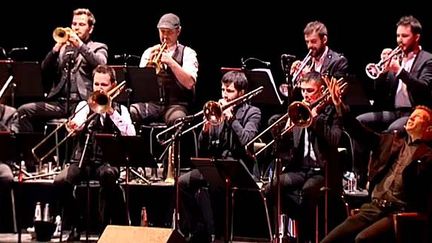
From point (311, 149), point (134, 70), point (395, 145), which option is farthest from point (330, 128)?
point (134, 70)

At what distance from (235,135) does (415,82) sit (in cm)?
169

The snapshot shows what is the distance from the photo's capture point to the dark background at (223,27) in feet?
34.7

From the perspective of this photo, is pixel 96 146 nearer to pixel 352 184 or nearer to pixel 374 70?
pixel 352 184

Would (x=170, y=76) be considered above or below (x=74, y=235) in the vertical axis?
above

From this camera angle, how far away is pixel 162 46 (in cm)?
1038

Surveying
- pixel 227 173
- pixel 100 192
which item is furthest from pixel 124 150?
pixel 100 192

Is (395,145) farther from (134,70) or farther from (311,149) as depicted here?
(134,70)

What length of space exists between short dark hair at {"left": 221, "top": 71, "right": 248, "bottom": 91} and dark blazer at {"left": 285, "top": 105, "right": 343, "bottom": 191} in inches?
26.4

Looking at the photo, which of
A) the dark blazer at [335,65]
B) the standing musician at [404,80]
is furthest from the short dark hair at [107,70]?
the standing musician at [404,80]

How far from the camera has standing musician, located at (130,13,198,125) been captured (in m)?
10.3

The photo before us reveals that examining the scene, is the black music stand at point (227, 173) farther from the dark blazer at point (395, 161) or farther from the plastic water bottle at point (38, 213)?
the plastic water bottle at point (38, 213)

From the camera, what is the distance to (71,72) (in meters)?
10.7

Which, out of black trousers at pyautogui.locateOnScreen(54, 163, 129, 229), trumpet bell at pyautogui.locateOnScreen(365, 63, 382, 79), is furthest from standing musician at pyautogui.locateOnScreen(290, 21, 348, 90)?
black trousers at pyautogui.locateOnScreen(54, 163, 129, 229)

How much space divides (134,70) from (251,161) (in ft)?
4.72
